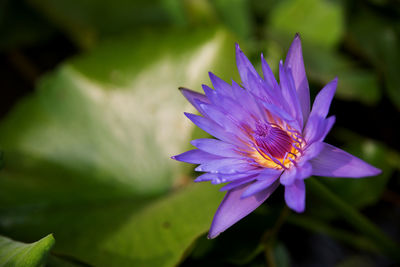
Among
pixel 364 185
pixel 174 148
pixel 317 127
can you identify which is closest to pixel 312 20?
pixel 364 185

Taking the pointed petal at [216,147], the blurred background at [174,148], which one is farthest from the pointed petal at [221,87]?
the blurred background at [174,148]

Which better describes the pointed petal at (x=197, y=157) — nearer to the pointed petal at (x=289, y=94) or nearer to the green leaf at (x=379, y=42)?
the pointed petal at (x=289, y=94)

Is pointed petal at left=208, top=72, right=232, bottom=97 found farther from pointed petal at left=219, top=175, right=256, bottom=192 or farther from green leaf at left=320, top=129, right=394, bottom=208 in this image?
green leaf at left=320, top=129, right=394, bottom=208

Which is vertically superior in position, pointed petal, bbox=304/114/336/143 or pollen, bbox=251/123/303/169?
pointed petal, bbox=304/114/336/143

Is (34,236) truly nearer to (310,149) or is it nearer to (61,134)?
(61,134)

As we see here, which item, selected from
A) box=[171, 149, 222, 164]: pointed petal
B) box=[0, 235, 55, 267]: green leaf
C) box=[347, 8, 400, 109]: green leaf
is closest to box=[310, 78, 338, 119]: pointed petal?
box=[171, 149, 222, 164]: pointed petal

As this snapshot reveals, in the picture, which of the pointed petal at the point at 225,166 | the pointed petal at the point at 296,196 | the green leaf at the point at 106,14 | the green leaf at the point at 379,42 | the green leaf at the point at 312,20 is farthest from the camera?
the green leaf at the point at 106,14
